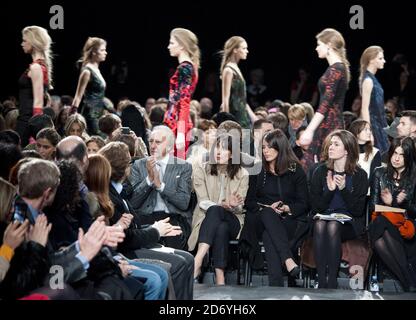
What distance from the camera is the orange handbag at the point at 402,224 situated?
5.65m

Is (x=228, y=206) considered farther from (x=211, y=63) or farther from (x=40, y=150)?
(x=211, y=63)

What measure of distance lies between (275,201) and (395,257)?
854mm

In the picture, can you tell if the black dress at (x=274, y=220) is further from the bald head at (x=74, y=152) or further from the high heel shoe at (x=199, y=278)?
the bald head at (x=74, y=152)

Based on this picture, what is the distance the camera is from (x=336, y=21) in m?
11.3

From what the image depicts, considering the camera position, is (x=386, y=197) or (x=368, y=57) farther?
(x=368, y=57)

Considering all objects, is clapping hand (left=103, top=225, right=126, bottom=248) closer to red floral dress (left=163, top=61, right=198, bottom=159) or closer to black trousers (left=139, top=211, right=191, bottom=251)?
black trousers (left=139, top=211, right=191, bottom=251)

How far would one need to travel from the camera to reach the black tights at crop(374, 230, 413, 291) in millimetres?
5602

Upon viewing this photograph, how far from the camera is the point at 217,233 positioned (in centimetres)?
582

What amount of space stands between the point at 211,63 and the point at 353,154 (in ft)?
21.7

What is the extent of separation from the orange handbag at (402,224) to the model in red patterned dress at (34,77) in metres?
2.87

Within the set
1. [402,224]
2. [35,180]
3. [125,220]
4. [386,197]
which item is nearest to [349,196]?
[386,197]

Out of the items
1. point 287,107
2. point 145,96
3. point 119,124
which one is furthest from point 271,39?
point 119,124

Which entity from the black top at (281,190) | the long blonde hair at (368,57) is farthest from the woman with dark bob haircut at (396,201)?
the long blonde hair at (368,57)

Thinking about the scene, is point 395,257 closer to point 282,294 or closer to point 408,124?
point 282,294
